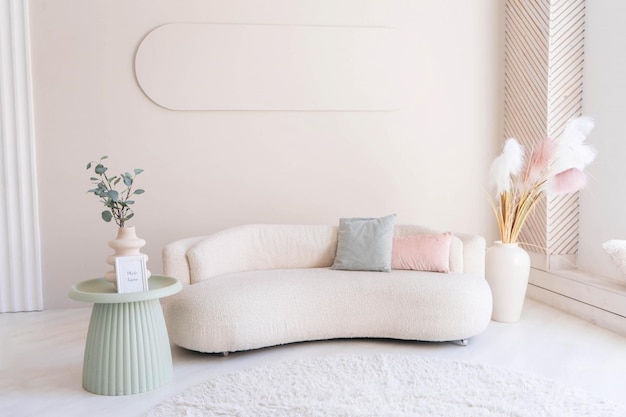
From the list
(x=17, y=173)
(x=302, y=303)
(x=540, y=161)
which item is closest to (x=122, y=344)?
(x=302, y=303)

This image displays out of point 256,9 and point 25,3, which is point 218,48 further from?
point 25,3

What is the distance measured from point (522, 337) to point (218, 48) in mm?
3155

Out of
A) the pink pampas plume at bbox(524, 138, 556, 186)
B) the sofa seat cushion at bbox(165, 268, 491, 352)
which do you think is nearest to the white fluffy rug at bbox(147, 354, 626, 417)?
the sofa seat cushion at bbox(165, 268, 491, 352)

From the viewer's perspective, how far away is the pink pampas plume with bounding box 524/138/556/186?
13.8ft

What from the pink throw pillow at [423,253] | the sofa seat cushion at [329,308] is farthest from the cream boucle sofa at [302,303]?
the pink throw pillow at [423,253]

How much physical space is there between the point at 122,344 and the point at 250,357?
84cm

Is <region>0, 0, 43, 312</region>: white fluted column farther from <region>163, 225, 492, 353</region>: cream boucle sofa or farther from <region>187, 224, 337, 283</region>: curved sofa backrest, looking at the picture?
<region>187, 224, 337, 283</region>: curved sofa backrest

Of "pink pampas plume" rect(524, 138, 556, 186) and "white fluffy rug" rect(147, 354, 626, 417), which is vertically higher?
"pink pampas plume" rect(524, 138, 556, 186)

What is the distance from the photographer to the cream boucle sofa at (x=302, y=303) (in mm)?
3434

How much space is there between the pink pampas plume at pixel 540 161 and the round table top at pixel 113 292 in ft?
8.60

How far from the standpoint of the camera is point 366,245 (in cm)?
413

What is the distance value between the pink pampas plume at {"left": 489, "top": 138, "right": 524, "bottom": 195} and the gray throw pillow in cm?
81

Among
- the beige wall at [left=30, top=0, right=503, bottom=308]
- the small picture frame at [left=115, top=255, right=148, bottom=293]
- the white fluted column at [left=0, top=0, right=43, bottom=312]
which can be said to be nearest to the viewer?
the small picture frame at [left=115, top=255, right=148, bottom=293]

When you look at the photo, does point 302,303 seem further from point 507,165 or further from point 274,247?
point 507,165
